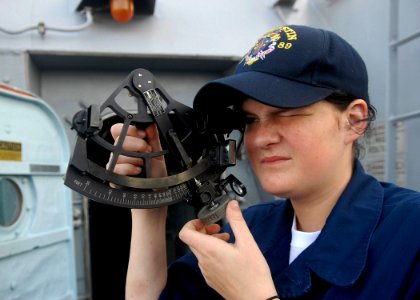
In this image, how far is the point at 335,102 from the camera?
79 centimetres

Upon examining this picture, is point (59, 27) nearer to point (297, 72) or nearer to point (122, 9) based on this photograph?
point (122, 9)

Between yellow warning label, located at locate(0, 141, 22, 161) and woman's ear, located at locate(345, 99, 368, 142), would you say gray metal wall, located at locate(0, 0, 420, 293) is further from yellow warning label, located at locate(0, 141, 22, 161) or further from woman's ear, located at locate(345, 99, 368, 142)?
woman's ear, located at locate(345, 99, 368, 142)

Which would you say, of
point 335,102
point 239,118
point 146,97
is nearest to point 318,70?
point 335,102

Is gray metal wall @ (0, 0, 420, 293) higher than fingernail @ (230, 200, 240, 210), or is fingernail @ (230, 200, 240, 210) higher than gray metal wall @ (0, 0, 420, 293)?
gray metal wall @ (0, 0, 420, 293)

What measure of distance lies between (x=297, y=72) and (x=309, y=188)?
0.21 metres

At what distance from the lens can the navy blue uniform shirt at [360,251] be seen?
67 cm

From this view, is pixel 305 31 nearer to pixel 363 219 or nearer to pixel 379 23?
pixel 363 219

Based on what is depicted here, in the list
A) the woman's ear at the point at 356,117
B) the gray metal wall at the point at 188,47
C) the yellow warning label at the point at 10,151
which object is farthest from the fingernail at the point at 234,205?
the yellow warning label at the point at 10,151

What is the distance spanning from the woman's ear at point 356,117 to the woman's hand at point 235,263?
0.26 m

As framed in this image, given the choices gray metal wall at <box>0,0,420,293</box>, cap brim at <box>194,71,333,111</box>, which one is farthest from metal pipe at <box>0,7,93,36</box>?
cap brim at <box>194,71,333,111</box>

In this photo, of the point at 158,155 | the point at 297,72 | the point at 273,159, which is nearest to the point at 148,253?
the point at 158,155

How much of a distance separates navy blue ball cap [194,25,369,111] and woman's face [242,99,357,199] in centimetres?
4

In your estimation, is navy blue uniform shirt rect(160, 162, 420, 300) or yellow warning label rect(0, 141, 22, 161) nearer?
navy blue uniform shirt rect(160, 162, 420, 300)

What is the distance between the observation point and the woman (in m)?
0.71
